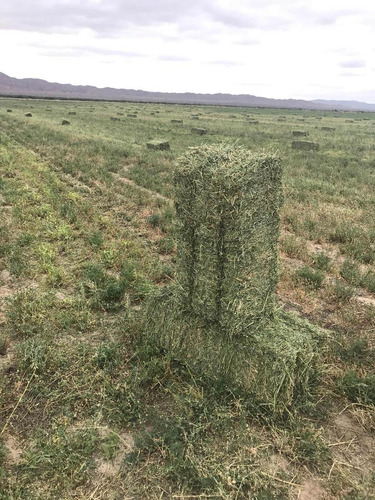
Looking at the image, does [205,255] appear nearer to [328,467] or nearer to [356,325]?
[328,467]

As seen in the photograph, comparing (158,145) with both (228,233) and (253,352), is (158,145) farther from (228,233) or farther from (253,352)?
(253,352)

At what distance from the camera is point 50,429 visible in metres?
3.94

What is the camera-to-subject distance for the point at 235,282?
451 centimetres

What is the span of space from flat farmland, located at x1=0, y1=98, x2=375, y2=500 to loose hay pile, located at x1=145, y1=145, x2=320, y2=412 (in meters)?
0.29

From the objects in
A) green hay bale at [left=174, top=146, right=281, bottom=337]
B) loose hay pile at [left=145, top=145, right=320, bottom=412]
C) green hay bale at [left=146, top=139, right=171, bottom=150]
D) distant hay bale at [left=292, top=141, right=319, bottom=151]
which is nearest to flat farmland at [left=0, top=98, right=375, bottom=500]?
loose hay pile at [left=145, top=145, right=320, bottom=412]

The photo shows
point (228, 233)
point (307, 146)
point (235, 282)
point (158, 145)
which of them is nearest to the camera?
point (228, 233)

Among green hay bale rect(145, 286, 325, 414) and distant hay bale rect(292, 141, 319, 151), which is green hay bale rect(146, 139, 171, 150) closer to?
distant hay bale rect(292, 141, 319, 151)

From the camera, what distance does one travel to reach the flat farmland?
345 cm

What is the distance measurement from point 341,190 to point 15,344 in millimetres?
11967

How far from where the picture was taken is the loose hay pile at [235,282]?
13.9 feet

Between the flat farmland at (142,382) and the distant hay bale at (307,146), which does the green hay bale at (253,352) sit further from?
the distant hay bale at (307,146)

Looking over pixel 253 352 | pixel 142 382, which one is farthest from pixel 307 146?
pixel 142 382

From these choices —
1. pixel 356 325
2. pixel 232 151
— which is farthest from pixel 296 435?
pixel 232 151

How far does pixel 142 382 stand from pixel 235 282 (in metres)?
1.68
